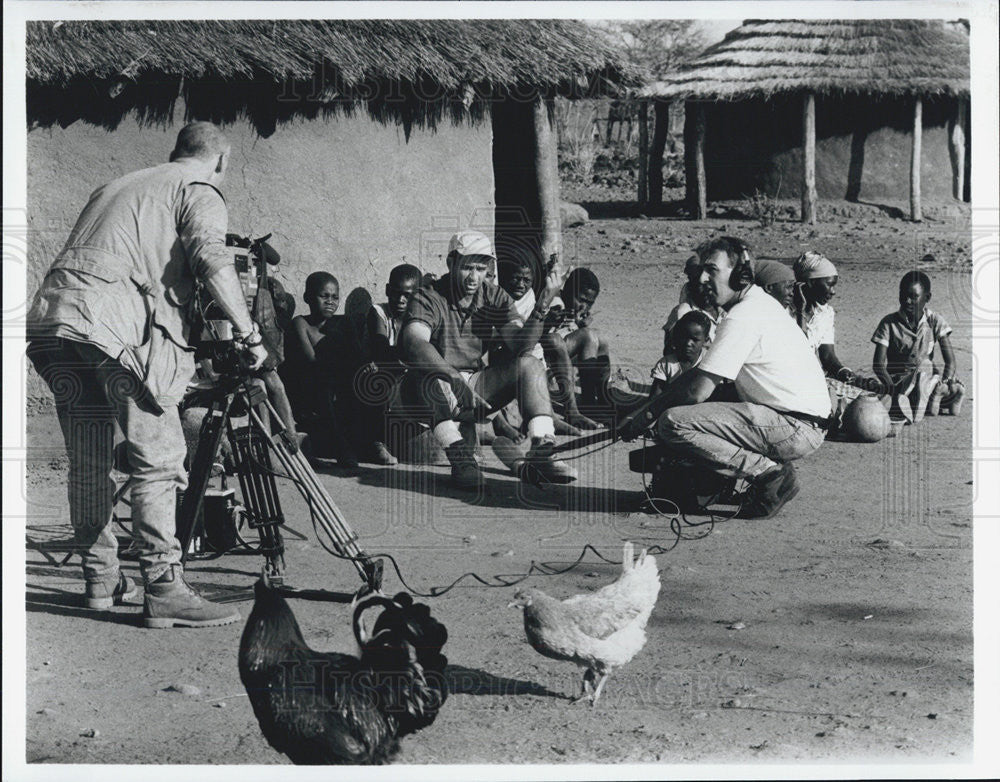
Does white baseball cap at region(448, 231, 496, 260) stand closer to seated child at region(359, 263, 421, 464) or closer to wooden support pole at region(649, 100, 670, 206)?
seated child at region(359, 263, 421, 464)

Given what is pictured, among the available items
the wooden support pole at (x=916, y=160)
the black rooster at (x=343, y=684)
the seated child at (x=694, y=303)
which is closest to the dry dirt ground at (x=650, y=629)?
the black rooster at (x=343, y=684)

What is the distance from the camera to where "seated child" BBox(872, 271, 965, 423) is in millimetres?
8023

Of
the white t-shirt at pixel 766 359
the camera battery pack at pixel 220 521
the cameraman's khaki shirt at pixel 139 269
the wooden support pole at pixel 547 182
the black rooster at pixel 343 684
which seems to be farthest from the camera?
the wooden support pole at pixel 547 182

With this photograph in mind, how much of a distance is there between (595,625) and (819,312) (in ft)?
13.7

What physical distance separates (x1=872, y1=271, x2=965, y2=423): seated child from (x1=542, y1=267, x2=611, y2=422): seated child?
1655mm

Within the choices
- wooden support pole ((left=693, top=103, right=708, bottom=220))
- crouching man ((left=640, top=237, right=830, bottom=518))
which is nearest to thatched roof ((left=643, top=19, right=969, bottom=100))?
wooden support pole ((left=693, top=103, right=708, bottom=220))

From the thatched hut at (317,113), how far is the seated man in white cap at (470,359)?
1012 millimetres

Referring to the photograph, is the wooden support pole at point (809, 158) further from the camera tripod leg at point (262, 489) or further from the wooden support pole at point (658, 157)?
the camera tripod leg at point (262, 489)

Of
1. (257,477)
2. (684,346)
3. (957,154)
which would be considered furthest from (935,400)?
(957,154)

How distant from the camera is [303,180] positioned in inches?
303

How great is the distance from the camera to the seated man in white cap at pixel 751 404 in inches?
243

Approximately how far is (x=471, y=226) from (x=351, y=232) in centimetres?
94

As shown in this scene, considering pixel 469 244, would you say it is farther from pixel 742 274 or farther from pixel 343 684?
pixel 343 684

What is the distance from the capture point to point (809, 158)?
15.5 m
